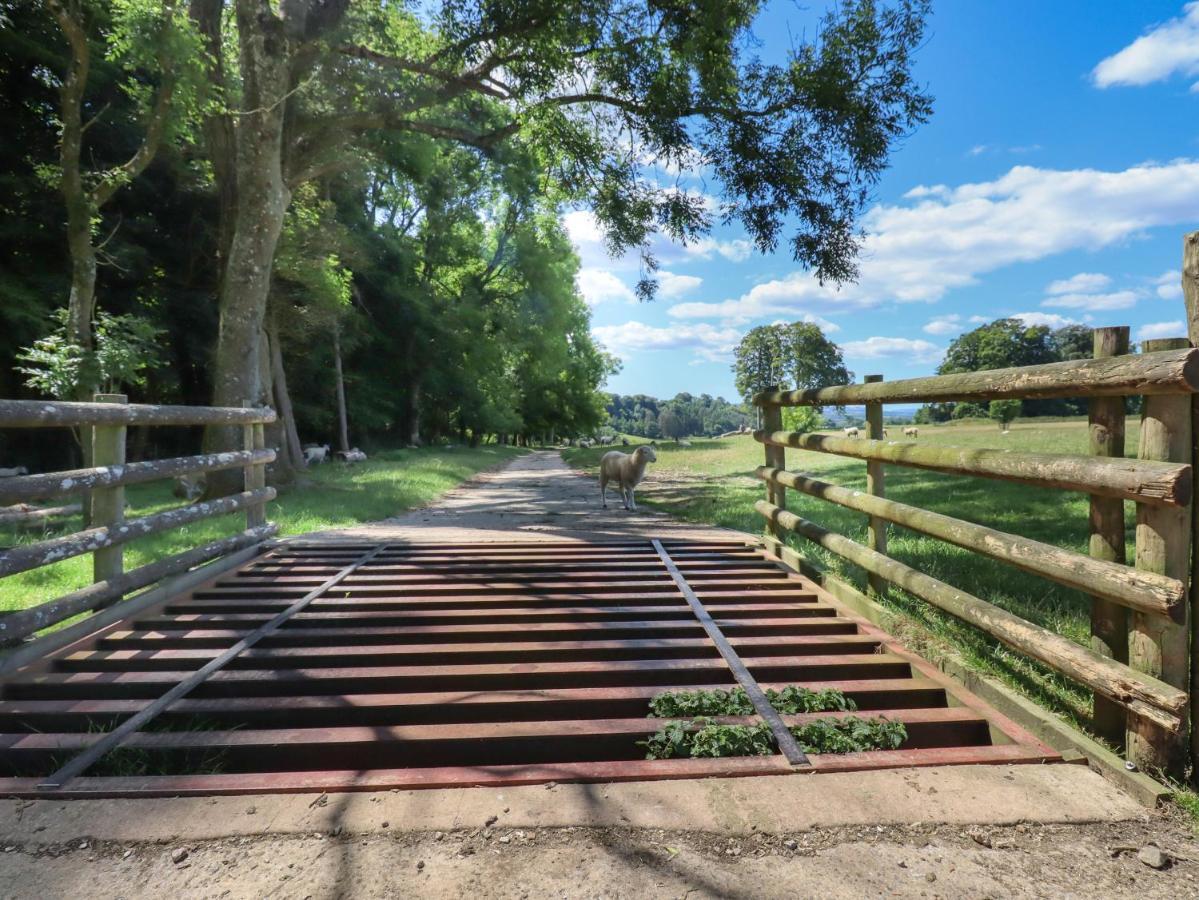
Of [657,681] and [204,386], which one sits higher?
[204,386]

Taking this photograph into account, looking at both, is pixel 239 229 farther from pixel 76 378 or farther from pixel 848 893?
pixel 848 893

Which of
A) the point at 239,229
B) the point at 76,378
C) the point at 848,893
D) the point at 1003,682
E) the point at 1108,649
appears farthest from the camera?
the point at 239,229

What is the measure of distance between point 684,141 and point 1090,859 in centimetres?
1029

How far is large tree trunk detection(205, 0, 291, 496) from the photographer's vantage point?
9344 mm

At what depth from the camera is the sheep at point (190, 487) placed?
11534mm

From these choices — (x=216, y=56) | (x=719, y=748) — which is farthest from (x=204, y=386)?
(x=719, y=748)

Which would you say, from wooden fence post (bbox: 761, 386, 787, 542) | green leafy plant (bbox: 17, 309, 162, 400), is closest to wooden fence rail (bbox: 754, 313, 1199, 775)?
wooden fence post (bbox: 761, 386, 787, 542)

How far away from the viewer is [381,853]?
6.23 ft

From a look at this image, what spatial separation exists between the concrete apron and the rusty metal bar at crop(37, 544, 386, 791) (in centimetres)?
15

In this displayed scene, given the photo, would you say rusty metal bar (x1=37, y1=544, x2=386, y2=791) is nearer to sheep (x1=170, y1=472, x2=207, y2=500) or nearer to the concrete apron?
the concrete apron

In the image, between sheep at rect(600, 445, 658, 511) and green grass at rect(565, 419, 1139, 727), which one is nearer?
green grass at rect(565, 419, 1139, 727)

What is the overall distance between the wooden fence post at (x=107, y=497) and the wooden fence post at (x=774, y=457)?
200 inches

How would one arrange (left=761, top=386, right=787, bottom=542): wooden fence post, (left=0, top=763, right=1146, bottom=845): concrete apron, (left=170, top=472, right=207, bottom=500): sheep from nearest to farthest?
(left=0, top=763, right=1146, bottom=845): concrete apron, (left=761, top=386, right=787, bottom=542): wooden fence post, (left=170, top=472, right=207, bottom=500): sheep

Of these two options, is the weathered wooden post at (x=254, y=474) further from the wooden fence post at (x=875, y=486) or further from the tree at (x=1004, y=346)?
the tree at (x=1004, y=346)
